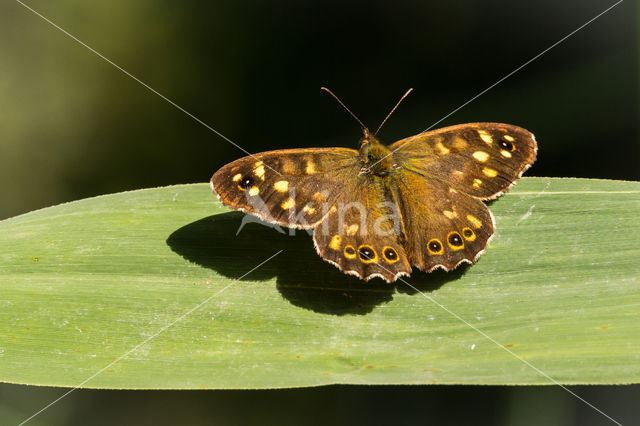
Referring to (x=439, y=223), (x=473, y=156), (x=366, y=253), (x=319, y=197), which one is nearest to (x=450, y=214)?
(x=439, y=223)

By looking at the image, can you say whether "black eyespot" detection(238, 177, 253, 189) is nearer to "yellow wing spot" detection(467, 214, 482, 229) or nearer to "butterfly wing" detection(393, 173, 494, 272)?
"butterfly wing" detection(393, 173, 494, 272)

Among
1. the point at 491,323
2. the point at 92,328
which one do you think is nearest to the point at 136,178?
the point at 92,328

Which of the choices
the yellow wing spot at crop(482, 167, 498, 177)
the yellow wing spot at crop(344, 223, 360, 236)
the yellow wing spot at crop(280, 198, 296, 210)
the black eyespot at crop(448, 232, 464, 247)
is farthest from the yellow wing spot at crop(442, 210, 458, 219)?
the yellow wing spot at crop(280, 198, 296, 210)

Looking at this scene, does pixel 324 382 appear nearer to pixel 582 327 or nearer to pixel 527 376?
pixel 527 376

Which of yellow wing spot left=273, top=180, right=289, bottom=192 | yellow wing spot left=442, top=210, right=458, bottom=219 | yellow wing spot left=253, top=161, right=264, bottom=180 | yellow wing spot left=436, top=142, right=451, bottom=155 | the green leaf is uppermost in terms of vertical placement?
yellow wing spot left=436, top=142, right=451, bottom=155

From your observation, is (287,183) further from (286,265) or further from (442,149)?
(442,149)

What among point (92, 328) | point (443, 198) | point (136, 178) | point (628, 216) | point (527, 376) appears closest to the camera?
point (527, 376)
